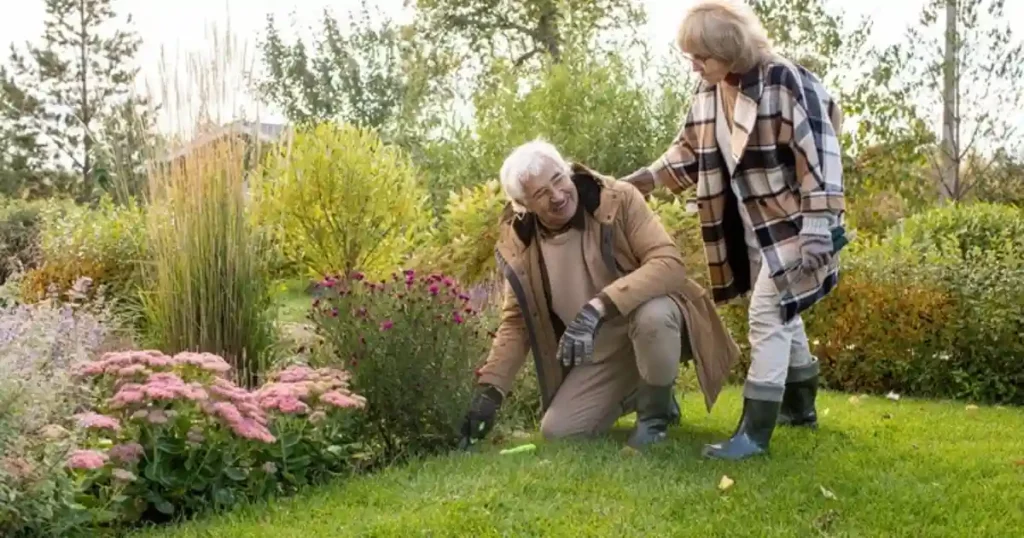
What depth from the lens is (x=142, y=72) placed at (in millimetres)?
5223

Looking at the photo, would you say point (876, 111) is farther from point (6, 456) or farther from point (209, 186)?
point (6, 456)

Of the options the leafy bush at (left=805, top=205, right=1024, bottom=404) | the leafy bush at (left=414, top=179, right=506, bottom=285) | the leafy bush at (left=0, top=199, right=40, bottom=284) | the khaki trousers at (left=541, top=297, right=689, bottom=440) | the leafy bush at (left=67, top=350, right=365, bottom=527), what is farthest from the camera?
the leafy bush at (left=0, top=199, right=40, bottom=284)

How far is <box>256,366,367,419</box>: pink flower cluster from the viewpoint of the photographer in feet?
11.3

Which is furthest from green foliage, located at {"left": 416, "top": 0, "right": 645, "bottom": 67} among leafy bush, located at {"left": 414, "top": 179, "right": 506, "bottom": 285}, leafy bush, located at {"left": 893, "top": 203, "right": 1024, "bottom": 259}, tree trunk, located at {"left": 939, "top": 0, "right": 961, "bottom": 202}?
leafy bush, located at {"left": 414, "top": 179, "right": 506, "bottom": 285}

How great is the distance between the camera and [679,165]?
4250mm

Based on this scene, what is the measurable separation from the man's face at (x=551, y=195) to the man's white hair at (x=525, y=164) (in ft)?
0.04

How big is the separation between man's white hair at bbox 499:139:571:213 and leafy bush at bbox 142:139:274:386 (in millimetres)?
1480

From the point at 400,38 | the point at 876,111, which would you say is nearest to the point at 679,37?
the point at 876,111

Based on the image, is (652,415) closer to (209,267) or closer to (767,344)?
(767,344)

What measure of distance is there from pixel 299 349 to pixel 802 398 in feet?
6.91

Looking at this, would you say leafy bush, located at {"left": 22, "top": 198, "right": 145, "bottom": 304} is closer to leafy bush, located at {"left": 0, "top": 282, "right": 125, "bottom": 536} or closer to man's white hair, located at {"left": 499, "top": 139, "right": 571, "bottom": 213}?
man's white hair, located at {"left": 499, "top": 139, "right": 571, "bottom": 213}

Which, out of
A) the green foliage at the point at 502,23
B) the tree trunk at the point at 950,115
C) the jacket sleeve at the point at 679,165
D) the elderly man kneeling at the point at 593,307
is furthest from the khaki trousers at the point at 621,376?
the green foliage at the point at 502,23

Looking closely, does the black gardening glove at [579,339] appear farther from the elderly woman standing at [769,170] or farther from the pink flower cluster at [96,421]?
the pink flower cluster at [96,421]

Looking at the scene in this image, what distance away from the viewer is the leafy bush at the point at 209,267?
188 inches
